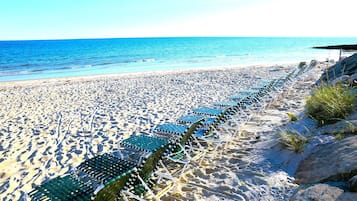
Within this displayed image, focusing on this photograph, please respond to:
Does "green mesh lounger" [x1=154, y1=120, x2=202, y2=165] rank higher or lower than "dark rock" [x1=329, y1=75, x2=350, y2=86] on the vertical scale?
lower

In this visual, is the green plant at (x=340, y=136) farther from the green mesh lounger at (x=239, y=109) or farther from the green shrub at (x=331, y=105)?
the green mesh lounger at (x=239, y=109)

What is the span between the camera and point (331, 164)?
9.58 ft

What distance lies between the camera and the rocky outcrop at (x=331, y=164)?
2670mm

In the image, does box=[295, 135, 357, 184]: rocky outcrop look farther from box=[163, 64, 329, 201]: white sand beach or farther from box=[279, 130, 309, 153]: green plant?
box=[279, 130, 309, 153]: green plant

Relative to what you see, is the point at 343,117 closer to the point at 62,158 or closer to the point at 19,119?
the point at 62,158

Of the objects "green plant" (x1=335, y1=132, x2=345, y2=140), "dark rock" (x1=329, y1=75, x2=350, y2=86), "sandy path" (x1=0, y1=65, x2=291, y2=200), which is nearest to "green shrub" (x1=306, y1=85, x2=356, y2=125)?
"green plant" (x1=335, y1=132, x2=345, y2=140)

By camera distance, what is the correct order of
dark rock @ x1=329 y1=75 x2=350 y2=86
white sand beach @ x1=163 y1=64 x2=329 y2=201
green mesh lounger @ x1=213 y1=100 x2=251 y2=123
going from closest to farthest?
white sand beach @ x1=163 y1=64 x2=329 y2=201
green mesh lounger @ x1=213 y1=100 x2=251 y2=123
dark rock @ x1=329 y1=75 x2=350 y2=86

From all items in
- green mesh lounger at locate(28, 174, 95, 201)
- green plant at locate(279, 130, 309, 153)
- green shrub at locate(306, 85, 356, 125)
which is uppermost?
green shrub at locate(306, 85, 356, 125)

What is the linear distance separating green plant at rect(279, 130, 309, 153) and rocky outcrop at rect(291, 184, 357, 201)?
122 cm

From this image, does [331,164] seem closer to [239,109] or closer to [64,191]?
[239,109]

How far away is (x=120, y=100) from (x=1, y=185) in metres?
5.09

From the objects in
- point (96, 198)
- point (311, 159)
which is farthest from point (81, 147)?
point (311, 159)

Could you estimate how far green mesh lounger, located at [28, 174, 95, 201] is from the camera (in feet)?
7.46

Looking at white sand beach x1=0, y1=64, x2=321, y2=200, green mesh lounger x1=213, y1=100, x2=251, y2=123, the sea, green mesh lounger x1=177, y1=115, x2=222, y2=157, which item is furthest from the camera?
the sea
